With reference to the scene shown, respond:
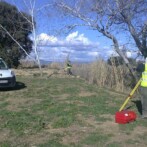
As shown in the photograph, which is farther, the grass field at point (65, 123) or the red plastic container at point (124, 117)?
the red plastic container at point (124, 117)

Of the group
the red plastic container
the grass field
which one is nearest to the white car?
the grass field

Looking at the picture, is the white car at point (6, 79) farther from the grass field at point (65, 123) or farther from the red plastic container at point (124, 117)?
the red plastic container at point (124, 117)

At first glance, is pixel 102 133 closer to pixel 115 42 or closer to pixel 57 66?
pixel 115 42

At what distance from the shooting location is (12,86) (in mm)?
18031

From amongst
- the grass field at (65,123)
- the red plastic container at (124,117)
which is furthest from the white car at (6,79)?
the red plastic container at (124,117)

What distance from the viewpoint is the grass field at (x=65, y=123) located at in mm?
8331

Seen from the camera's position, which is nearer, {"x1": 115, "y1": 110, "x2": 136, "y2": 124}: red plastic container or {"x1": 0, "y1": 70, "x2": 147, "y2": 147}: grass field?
{"x1": 0, "y1": 70, "x2": 147, "y2": 147}: grass field

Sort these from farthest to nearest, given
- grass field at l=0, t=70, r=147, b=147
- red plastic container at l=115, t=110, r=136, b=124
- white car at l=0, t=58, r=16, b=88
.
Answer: white car at l=0, t=58, r=16, b=88
red plastic container at l=115, t=110, r=136, b=124
grass field at l=0, t=70, r=147, b=147

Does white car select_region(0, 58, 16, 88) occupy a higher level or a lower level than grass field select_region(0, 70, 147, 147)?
higher

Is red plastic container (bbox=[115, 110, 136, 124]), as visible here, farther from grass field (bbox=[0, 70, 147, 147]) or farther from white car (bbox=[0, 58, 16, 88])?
white car (bbox=[0, 58, 16, 88])

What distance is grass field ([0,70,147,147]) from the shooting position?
27.3 ft

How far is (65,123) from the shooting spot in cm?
998

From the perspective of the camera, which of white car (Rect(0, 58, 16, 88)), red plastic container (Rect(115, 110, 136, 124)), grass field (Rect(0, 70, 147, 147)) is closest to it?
grass field (Rect(0, 70, 147, 147))

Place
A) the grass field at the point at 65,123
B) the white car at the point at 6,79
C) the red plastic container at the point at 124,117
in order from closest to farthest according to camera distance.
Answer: the grass field at the point at 65,123 → the red plastic container at the point at 124,117 → the white car at the point at 6,79
